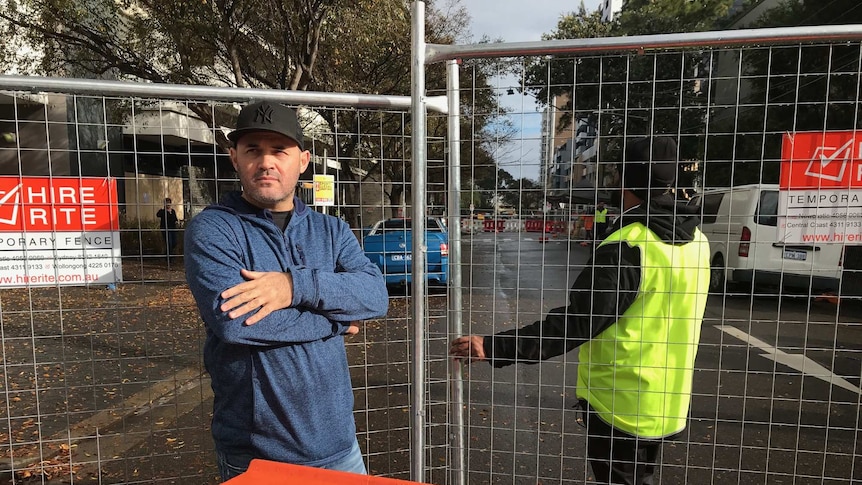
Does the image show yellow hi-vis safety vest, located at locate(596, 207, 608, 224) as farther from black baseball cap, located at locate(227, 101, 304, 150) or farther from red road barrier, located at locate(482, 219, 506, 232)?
black baseball cap, located at locate(227, 101, 304, 150)

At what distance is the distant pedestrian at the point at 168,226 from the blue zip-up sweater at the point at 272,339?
806 millimetres

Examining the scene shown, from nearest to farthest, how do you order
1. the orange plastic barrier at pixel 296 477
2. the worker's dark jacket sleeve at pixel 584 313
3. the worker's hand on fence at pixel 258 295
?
the orange plastic barrier at pixel 296 477 < the worker's hand on fence at pixel 258 295 < the worker's dark jacket sleeve at pixel 584 313

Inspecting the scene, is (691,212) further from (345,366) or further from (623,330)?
(345,366)

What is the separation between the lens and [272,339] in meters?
1.64

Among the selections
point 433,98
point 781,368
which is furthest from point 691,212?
point 781,368

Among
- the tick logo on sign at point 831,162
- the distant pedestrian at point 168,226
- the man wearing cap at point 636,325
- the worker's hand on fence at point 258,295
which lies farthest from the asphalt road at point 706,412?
the distant pedestrian at point 168,226

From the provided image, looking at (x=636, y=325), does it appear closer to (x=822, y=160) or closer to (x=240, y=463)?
(x=822, y=160)

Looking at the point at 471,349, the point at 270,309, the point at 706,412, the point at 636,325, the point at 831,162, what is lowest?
the point at 706,412

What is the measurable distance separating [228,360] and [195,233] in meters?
0.45

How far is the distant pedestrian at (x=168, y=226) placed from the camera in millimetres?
2424

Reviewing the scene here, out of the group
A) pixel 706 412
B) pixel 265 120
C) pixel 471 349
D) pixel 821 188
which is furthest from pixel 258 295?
pixel 706 412

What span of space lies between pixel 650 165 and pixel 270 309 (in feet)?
5.20

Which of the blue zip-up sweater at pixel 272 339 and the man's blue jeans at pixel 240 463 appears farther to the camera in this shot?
the man's blue jeans at pixel 240 463

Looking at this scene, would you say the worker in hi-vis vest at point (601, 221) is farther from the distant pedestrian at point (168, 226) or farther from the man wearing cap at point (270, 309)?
the distant pedestrian at point (168, 226)
